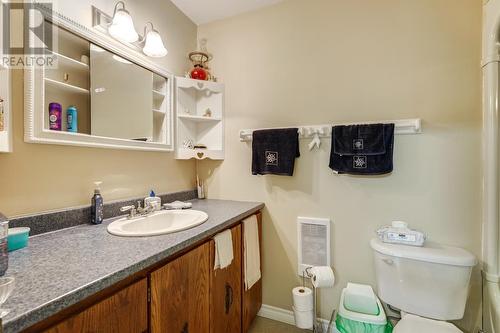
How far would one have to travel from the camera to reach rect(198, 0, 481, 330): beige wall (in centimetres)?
135

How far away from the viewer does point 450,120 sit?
4.49 feet

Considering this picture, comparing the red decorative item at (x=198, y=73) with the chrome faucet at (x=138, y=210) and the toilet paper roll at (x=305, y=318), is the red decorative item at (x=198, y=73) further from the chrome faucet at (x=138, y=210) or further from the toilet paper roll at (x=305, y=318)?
the toilet paper roll at (x=305, y=318)

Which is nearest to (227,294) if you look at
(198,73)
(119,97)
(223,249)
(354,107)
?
(223,249)

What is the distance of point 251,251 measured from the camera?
1.60 metres

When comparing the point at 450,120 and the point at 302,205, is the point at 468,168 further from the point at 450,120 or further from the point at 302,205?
the point at 302,205

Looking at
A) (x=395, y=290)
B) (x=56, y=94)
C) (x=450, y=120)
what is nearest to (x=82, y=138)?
(x=56, y=94)

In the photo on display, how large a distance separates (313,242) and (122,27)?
185 centimetres

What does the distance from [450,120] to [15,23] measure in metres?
2.23

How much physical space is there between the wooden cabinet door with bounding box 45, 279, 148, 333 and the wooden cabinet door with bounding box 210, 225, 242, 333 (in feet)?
1.37

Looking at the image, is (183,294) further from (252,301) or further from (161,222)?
(252,301)

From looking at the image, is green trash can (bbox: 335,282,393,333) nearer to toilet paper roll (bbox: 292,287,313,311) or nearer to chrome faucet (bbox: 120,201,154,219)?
toilet paper roll (bbox: 292,287,313,311)

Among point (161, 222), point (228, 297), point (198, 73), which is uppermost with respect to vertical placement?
point (198, 73)

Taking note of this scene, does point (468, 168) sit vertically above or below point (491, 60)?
below

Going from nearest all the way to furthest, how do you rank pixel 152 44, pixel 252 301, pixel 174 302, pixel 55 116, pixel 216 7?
pixel 174 302
pixel 55 116
pixel 152 44
pixel 252 301
pixel 216 7
